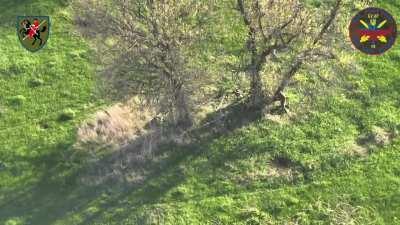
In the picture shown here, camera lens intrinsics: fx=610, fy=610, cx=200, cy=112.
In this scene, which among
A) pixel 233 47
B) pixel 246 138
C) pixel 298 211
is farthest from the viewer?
pixel 233 47

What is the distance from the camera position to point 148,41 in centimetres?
3212

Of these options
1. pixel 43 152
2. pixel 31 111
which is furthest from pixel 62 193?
pixel 31 111

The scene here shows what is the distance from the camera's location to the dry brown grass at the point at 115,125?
118 ft

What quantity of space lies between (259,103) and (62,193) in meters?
12.5

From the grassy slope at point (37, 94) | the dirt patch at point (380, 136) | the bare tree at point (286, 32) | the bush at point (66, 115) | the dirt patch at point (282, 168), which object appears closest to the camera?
the bare tree at point (286, 32)

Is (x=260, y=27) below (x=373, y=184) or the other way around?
the other way around

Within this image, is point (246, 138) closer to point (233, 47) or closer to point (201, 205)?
point (201, 205)

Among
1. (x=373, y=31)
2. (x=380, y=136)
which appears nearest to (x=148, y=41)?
(x=380, y=136)

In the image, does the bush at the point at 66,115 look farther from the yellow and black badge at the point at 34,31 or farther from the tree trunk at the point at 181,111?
the tree trunk at the point at 181,111

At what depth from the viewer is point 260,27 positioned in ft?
108

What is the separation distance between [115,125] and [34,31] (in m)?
12.2

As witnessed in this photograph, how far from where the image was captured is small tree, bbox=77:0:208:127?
1262 inches

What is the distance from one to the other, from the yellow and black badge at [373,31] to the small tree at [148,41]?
37.7 feet

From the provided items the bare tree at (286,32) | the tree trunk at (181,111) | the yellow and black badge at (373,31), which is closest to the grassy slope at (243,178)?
the tree trunk at (181,111)
